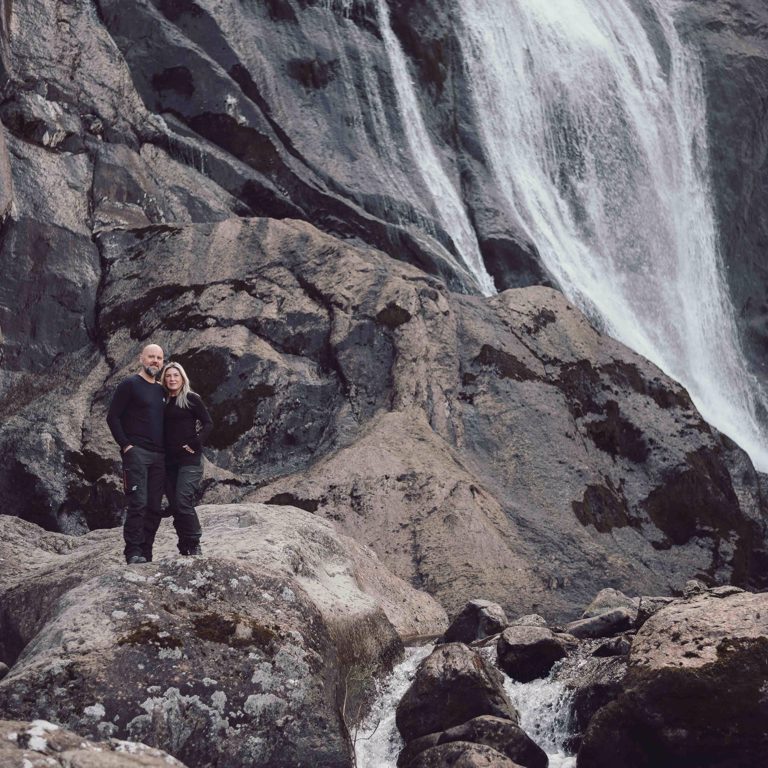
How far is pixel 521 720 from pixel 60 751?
5.80 meters

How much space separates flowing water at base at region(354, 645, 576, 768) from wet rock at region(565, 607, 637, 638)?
137 centimetres

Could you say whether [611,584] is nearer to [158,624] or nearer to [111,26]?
[158,624]

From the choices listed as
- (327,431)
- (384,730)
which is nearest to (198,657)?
(384,730)

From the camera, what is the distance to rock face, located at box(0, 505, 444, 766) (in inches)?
307


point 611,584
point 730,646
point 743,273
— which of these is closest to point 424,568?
point 611,584

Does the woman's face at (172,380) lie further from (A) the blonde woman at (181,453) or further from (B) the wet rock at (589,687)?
(B) the wet rock at (589,687)

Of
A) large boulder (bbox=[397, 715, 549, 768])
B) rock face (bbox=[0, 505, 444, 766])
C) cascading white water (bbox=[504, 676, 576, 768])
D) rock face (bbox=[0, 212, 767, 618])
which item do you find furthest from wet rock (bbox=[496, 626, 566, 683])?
rock face (bbox=[0, 212, 767, 618])

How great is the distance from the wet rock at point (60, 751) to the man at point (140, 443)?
4.11 m

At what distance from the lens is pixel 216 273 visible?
64.8 feet

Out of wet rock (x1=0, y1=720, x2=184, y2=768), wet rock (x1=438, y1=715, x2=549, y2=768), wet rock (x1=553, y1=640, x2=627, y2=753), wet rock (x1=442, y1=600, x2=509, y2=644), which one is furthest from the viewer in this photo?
wet rock (x1=442, y1=600, x2=509, y2=644)

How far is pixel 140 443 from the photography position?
9680 mm

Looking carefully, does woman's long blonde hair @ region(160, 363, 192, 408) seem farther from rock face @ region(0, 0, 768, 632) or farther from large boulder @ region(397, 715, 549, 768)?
rock face @ region(0, 0, 768, 632)

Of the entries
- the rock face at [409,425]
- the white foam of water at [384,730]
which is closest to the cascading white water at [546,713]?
the white foam of water at [384,730]

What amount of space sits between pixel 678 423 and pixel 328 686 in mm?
13296
